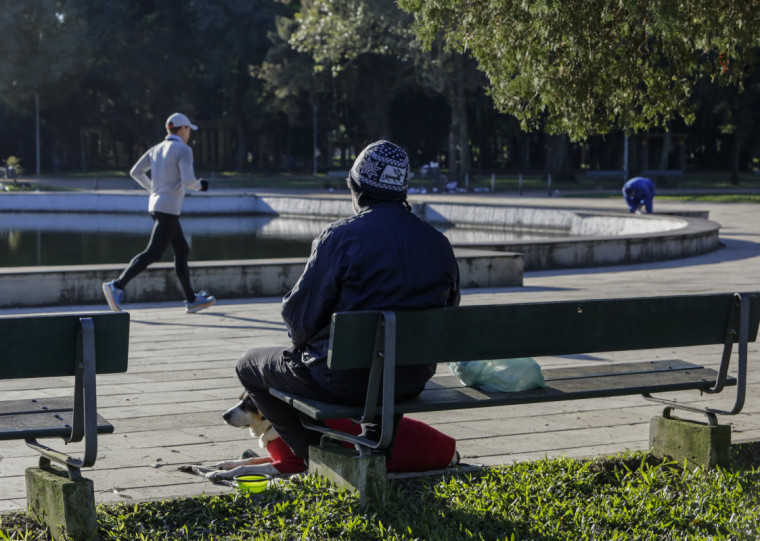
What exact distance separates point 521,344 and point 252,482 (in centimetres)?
119

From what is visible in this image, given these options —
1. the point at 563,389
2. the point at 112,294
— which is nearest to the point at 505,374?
the point at 563,389

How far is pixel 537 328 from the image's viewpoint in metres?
4.38

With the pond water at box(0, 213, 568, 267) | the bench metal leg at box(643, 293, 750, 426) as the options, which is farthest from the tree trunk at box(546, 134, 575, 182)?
the bench metal leg at box(643, 293, 750, 426)

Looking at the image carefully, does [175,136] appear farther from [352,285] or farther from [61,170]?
[61,170]

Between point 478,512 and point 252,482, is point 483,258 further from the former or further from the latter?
point 478,512

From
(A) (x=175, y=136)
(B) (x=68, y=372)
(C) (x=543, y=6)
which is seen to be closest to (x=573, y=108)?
(C) (x=543, y=6)

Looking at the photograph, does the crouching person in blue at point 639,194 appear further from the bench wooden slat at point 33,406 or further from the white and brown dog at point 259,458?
the bench wooden slat at point 33,406

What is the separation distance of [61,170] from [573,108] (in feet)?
229

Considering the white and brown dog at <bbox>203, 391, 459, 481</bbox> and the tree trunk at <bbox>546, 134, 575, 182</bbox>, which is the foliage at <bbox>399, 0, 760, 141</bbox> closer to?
the white and brown dog at <bbox>203, 391, 459, 481</bbox>

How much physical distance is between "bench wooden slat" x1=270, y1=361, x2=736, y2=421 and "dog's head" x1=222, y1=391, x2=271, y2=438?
1.64ft

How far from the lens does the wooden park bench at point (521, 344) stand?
4.04 metres

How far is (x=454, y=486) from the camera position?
4305 mm

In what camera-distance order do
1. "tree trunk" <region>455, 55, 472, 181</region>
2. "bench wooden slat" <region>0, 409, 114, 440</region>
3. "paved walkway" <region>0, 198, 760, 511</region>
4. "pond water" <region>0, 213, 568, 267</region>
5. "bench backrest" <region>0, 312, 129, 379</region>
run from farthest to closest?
"tree trunk" <region>455, 55, 472, 181</region> → "pond water" <region>0, 213, 568, 267</region> → "paved walkway" <region>0, 198, 760, 511</region> → "bench wooden slat" <region>0, 409, 114, 440</region> → "bench backrest" <region>0, 312, 129, 379</region>

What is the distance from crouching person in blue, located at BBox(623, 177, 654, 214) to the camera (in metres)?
23.2
